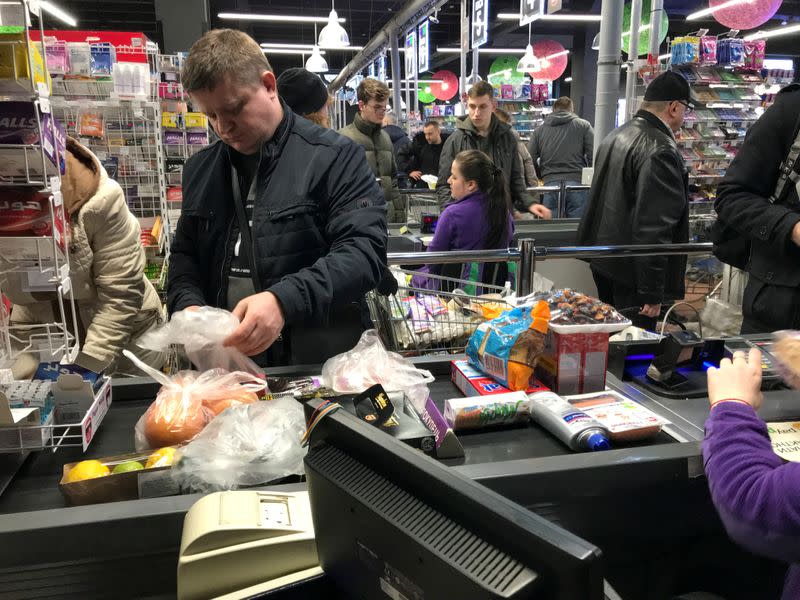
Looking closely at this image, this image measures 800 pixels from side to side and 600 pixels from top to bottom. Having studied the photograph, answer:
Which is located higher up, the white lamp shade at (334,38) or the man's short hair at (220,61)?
the white lamp shade at (334,38)

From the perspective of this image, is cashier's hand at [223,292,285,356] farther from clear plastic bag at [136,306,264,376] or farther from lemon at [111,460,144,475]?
lemon at [111,460,144,475]

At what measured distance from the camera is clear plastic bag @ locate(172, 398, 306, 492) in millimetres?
1239

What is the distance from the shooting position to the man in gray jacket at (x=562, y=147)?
25.9 feet

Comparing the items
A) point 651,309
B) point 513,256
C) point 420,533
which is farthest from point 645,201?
point 420,533

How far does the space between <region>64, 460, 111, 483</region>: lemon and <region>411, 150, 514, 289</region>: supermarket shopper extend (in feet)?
9.22

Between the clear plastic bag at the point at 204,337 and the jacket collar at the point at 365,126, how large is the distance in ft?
15.9

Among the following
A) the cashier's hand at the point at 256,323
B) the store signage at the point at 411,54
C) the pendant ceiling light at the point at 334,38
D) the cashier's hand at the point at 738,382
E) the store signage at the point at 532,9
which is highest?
the store signage at the point at 411,54

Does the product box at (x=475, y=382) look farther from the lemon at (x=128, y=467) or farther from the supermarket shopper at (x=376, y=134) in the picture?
the supermarket shopper at (x=376, y=134)

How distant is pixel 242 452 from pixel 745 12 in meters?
7.57

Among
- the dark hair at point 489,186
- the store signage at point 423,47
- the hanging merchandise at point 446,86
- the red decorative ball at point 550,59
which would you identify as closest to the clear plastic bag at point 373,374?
the dark hair at point 489,186

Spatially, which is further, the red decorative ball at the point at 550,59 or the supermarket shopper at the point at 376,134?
the red decorative ball at the point at 550,59

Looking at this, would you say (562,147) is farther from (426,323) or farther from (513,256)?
(426,323)

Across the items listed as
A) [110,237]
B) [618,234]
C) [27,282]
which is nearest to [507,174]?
[618,234]

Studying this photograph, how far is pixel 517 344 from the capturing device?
5.44 ft
